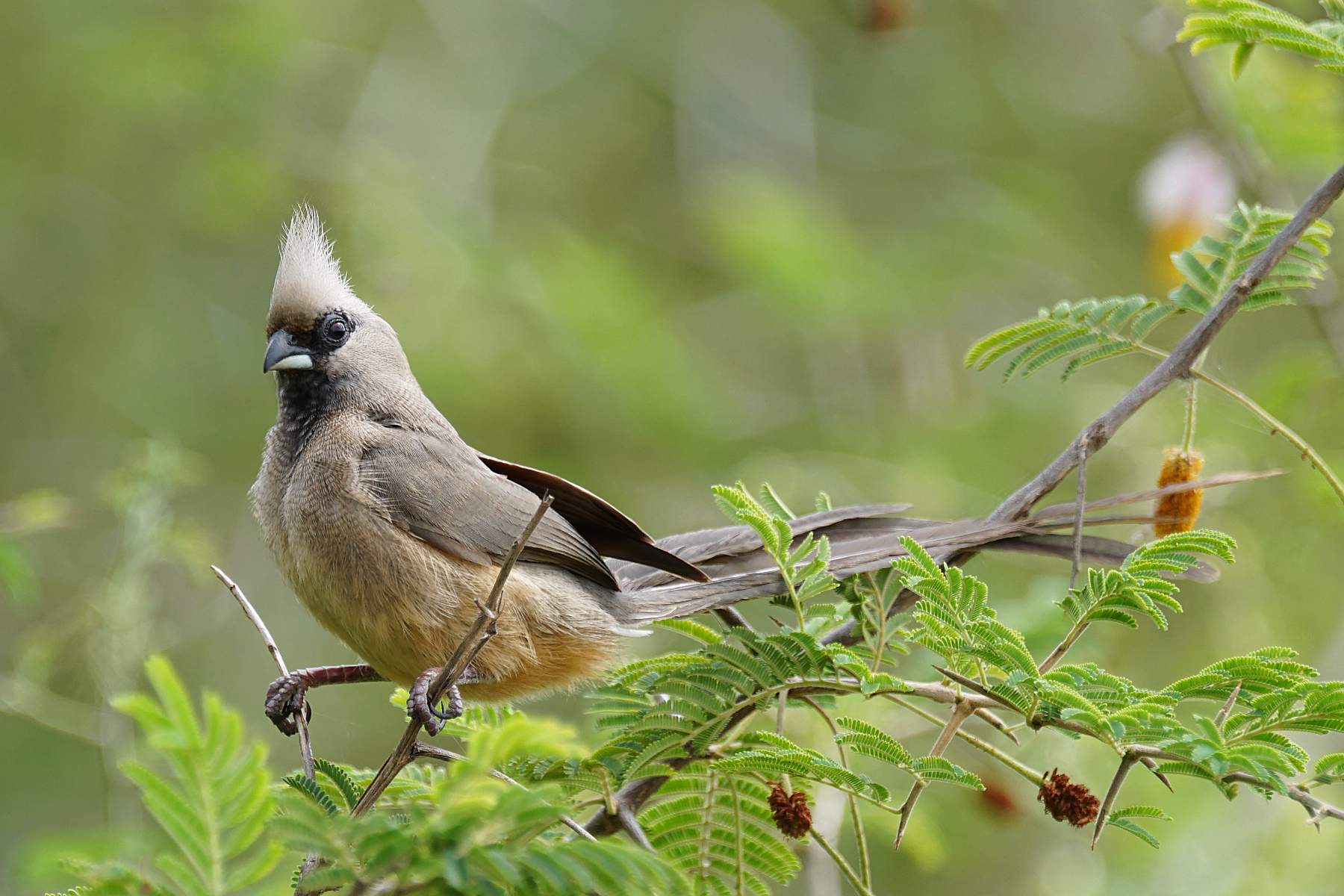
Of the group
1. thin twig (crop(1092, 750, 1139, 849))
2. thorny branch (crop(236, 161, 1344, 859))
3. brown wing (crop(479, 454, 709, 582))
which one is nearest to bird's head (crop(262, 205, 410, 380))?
brown wing (crop(479, 454, 709, 582))

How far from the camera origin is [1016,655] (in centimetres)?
202

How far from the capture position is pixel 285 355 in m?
3.37

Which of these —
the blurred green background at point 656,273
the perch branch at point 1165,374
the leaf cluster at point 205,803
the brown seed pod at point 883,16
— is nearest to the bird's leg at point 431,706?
the perch branch at point 1165,374

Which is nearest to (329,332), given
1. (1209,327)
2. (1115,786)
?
(1209,327)

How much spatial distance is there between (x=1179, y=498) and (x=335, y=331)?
237 cm

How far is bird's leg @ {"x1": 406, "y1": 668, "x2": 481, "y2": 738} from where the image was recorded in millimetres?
2545

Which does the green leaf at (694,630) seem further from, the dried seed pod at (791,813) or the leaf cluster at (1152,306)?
the leaf cluster at (1152,306)

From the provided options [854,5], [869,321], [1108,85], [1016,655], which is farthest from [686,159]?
[1016,655]

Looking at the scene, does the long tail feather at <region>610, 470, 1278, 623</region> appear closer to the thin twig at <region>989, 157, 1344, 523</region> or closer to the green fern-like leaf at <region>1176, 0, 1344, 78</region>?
the thin twig at <region>989, 157, 1344, 523</region>

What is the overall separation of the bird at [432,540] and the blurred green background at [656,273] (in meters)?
1.24

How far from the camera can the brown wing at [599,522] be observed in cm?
288

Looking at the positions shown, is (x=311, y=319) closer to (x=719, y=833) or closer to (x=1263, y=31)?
(x=719, y=833)

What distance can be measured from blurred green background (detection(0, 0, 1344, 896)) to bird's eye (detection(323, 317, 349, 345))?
125cm

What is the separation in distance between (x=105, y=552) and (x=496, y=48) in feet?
14.5
